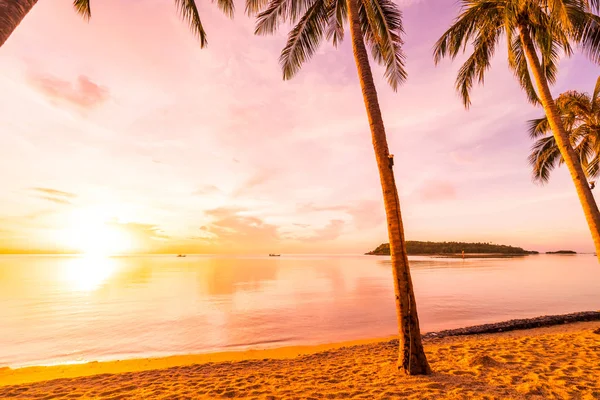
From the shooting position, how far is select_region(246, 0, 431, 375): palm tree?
16.9 feet

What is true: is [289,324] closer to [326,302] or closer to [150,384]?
[326,302]

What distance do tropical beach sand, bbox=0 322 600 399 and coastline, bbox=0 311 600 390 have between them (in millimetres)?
52

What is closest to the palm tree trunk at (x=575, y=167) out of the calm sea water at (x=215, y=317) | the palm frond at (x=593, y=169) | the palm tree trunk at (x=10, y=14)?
the calm sea water at (x=215, y=317)

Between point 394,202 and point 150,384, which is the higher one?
point 394,202

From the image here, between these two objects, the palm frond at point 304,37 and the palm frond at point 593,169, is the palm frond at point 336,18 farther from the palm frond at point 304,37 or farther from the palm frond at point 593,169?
the palm frond at point 593,169

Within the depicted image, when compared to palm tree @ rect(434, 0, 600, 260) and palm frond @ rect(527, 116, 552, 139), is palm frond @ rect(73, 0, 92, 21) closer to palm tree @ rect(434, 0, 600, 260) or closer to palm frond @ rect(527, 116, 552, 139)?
palm tree @ rect(434, 0, 600, 260)

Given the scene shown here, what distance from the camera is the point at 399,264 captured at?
17.0ft

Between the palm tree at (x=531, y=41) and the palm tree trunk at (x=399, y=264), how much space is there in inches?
196

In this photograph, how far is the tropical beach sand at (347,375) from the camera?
4.42m

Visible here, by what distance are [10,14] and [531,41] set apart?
1244 cm

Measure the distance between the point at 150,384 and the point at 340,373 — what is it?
3842mm

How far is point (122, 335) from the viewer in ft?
34.7

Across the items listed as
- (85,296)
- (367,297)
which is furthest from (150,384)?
(85,296)

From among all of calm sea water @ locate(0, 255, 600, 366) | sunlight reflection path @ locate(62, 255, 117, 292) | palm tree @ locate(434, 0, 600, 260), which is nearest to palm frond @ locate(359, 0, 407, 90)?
palm tree @ locate(434, 0, 600, 260)
